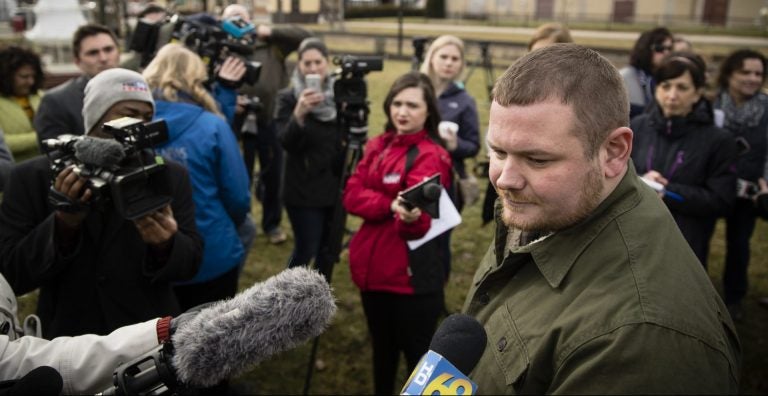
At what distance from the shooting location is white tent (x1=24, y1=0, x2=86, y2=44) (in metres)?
12.0

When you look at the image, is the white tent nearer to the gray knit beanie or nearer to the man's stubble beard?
the gray knit beanie

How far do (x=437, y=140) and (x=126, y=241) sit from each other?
5.42ft

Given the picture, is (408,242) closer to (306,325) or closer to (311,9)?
(306,325)

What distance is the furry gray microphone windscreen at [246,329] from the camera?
1.08 metres

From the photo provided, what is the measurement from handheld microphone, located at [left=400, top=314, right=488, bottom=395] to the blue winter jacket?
6.34 ft

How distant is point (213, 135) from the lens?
9.14 ft

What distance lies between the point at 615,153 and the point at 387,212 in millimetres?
1592

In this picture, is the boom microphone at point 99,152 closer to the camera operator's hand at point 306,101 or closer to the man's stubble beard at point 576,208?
the man's stubble beard at point 576,208

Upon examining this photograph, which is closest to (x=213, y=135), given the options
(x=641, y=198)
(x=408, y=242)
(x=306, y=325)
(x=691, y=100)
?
(x=408, y=242)

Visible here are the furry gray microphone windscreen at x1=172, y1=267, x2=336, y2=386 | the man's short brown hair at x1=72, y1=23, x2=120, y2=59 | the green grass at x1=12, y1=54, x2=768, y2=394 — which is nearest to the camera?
the furry gray microphone windscreen at x1=172, y1=267, x2=336, y2=386

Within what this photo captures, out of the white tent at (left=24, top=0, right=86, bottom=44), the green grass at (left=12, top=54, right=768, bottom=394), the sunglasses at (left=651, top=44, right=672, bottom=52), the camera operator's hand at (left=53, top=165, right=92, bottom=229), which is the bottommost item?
the green grass at (left=12, top=54, right=768, bottom=394)

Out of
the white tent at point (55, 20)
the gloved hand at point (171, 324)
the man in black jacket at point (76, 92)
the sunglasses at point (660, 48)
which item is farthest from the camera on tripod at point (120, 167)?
the white tent at point (55, 20)

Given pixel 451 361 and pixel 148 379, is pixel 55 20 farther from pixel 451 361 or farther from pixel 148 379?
pixel 451 361

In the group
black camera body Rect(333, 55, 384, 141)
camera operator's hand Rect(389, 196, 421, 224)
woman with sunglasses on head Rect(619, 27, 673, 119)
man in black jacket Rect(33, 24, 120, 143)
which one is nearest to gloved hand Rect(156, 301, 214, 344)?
camera operator's hand Rect(389, 196, 421, 224)
